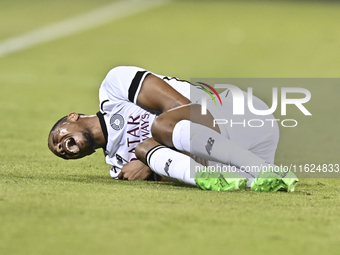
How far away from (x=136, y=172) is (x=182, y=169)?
47cm

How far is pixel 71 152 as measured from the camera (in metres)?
2.93

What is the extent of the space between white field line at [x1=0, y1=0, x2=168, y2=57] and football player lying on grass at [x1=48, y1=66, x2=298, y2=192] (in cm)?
756

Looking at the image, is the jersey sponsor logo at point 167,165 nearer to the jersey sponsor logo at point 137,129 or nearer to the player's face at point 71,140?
the jersey sponsor logo at point 137,129

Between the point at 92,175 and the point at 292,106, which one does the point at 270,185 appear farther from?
the point at 292,106

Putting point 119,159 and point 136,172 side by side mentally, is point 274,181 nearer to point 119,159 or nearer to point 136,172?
point 136,172

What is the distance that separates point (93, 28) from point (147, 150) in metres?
9.48

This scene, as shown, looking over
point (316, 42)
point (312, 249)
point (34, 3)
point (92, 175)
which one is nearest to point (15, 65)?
point (34, 3)

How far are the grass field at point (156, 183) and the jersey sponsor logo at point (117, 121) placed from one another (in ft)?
0.98

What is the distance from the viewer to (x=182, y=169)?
2.47m

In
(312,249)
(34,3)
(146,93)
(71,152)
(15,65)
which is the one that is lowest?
(312,249)

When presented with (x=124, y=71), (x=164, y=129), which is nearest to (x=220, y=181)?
(x=164, y=129)

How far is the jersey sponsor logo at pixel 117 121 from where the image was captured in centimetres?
295

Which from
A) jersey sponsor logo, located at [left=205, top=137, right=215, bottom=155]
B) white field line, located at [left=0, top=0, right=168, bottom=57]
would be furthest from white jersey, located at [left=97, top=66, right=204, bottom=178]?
white field line, located at [left=0, top=0, right=168, bottom=57]

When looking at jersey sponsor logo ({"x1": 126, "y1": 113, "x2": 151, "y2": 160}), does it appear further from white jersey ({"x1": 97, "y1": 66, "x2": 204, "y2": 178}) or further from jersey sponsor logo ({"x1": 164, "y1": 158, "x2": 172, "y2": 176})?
jersey sponsor logo ({"x1": 164, "y1": 158, "x2": 172, "y2": 176})
